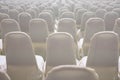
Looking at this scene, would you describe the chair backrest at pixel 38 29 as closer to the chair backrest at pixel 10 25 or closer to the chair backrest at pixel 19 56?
the chair backrest at pixel 10 25

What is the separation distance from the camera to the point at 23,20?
8.60 m

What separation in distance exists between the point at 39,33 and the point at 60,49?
2286 mm

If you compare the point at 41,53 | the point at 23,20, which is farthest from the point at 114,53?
the point at 23,20

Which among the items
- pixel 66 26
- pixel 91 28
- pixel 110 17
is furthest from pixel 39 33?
pixel 110 17

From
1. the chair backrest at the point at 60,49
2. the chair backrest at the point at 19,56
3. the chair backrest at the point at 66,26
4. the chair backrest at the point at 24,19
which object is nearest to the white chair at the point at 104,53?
the chair backrest at the point at 60,49

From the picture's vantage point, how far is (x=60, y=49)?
13.2ft

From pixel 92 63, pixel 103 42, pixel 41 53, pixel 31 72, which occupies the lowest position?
pixel 41 53

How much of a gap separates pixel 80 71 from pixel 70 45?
5.87 feet

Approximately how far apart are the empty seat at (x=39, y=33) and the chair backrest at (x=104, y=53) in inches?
97.5

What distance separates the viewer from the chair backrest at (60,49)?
3975 mm

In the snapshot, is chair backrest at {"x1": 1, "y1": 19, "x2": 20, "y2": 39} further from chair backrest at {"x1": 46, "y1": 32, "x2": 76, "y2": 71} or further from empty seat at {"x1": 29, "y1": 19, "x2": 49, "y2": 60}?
chair backrest at {"x1": 46, "y1": 32, "x2": 76, "y2": 71}

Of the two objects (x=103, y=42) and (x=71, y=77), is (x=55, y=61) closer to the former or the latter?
(x=103, y=42)

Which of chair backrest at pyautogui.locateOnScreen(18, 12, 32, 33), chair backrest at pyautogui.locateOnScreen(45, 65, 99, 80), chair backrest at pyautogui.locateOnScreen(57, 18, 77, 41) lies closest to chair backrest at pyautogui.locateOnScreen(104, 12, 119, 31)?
chair backrest at pyautogui.locateOnScreen(57, 18, 77, 41)

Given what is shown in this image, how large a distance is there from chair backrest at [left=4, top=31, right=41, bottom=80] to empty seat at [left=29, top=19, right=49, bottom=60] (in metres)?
2.11
